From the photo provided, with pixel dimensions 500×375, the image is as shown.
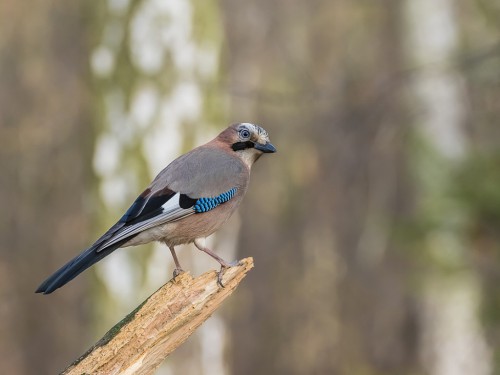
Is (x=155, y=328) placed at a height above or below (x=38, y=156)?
above

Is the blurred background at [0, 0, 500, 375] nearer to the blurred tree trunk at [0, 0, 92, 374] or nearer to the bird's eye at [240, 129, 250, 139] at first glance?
the blurred tree trunk at [0, 0, 92, 374]

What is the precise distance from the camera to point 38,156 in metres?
17.2

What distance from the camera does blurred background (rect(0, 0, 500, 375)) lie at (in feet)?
24.4

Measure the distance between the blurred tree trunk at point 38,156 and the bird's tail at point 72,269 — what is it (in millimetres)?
12006

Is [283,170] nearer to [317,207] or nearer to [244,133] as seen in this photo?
[317,207]

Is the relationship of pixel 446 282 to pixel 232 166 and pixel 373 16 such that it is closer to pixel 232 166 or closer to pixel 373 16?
pixel 232 166

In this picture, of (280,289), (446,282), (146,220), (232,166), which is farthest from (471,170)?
(280,289)

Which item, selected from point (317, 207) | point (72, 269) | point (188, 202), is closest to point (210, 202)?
point (188, 202)

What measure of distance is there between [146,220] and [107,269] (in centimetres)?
239

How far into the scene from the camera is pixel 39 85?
687 inches

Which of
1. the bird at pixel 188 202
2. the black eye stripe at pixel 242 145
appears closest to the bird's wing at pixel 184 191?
the bird at pixel 188 202

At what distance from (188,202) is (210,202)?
14 cm

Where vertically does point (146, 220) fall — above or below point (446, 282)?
above

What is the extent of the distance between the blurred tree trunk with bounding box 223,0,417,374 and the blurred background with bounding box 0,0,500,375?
0.04 metres
